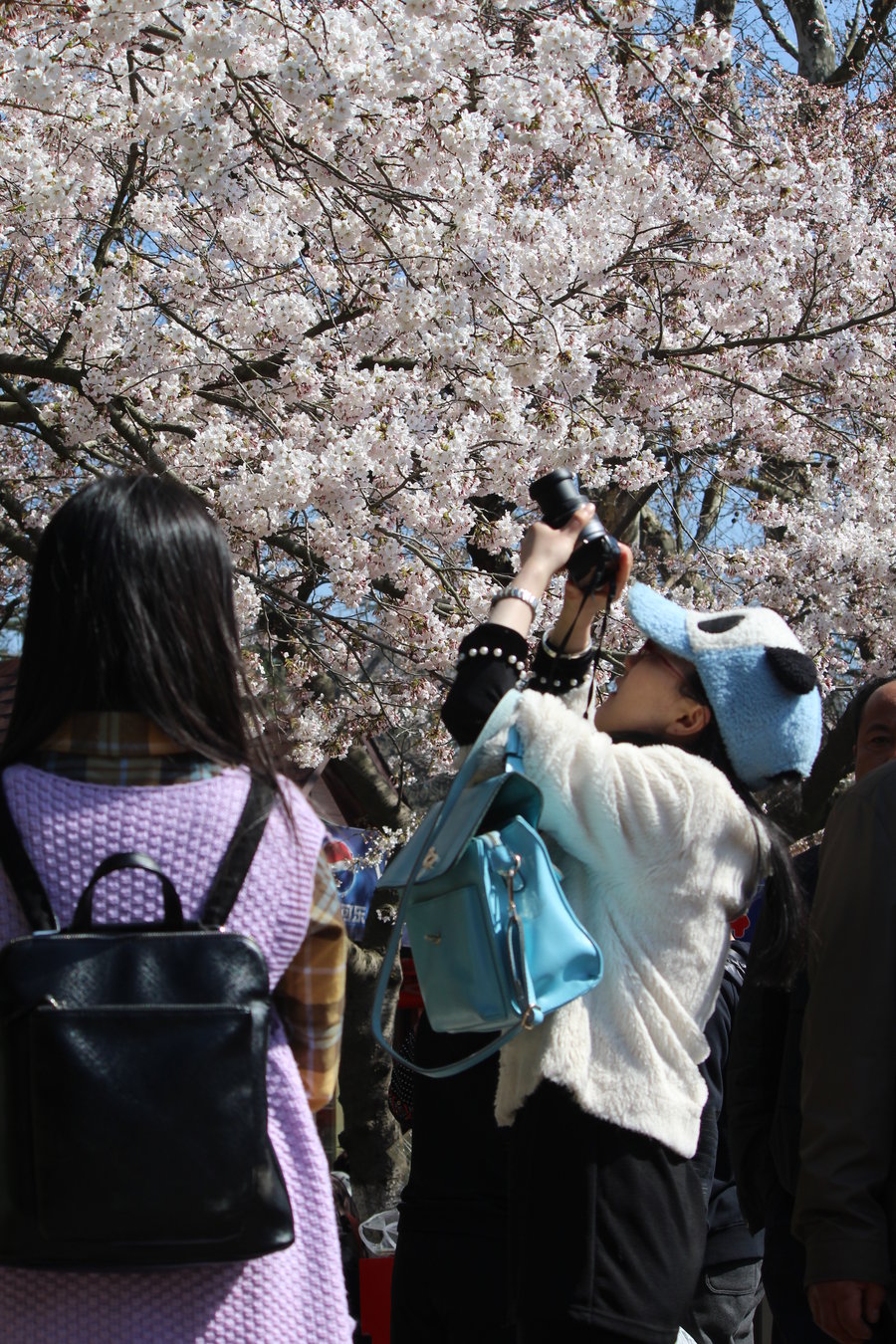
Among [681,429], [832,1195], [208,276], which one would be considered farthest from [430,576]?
[832,1195]

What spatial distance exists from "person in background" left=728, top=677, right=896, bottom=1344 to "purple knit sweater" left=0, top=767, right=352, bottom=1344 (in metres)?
1.02

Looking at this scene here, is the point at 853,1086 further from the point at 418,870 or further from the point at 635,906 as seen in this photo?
the point at 418,870

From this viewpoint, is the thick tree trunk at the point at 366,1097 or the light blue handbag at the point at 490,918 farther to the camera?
the thick tree trunk at the point at 366,1097

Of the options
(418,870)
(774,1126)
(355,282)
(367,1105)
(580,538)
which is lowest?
(367,1105)

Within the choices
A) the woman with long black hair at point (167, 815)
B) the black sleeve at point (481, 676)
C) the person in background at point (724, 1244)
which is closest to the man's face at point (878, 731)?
the person in background at point (724, 1244)

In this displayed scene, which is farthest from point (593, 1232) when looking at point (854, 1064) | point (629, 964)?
point (854, 1064)

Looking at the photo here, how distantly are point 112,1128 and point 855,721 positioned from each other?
2.21 m

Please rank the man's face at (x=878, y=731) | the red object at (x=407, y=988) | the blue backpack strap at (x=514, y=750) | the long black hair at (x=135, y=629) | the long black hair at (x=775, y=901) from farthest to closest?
1. the red object at (x=407, y=988)
2. the man's face at (x=878, y=731)
3. the long black hair at (x=775, y=901)
4. the blue backpack strap at (x=514, y=750)
5. the long black hair at (x=135, y=629)

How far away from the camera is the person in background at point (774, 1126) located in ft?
7.23

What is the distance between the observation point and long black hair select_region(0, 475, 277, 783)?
4.55 feet

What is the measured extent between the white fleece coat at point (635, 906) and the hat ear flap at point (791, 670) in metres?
0.22

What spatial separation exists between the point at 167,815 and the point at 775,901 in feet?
3.76

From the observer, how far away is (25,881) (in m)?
1.31

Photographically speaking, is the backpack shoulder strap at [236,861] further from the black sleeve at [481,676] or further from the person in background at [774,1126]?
the person in background at [774,1126]
